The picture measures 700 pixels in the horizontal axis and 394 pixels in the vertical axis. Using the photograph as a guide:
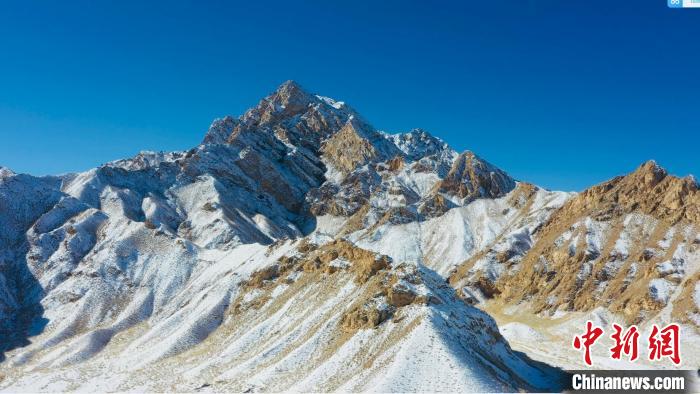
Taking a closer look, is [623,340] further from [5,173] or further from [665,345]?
[5,173]

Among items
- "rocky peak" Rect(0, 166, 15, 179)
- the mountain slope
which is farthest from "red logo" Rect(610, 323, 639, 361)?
"rocky peak" Rect(0, 166, 15, 179)

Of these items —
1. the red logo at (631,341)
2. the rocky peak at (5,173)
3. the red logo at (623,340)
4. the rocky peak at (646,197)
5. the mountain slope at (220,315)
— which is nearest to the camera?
the red logo at (623,340)

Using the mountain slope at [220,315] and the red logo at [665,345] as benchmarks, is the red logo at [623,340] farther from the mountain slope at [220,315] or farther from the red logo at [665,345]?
the mountain slope at [220,315]

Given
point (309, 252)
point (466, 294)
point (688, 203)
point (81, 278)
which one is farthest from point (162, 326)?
point (688, 203)

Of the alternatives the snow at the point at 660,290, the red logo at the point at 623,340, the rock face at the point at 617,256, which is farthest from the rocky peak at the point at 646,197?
the red logo at the point at 623,340

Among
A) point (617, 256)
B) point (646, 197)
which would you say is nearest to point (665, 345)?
point (617, 256)

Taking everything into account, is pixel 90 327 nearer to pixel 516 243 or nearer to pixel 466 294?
pixel 466 294

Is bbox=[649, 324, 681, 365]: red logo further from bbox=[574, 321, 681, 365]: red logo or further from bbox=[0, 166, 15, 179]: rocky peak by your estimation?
bbox=[0, 166, 15, 179]: rocky peak

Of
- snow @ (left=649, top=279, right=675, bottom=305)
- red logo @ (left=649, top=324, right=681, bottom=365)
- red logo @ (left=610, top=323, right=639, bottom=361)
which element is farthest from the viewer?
snow @ (left=649, top=279, right=675, bottom=305)
